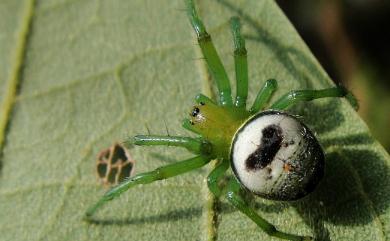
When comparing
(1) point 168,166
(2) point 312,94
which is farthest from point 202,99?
(2) point 312,94

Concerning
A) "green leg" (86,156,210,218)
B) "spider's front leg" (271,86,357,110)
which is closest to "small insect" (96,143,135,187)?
"green leg" (86,156,210,218)

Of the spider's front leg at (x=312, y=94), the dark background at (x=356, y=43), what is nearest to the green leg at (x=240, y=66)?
the spider's front leg at (x=312, y=94)

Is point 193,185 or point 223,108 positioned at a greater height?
point 223,108

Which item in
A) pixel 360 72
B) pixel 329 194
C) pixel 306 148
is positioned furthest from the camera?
pixel 360 72

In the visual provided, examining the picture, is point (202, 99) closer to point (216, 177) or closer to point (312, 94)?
point (216, 177)

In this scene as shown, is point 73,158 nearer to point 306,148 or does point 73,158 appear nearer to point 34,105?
point 34,105

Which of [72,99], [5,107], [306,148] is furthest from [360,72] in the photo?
[5,107]

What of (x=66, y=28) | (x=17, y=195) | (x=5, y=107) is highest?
(x=66, y=28)

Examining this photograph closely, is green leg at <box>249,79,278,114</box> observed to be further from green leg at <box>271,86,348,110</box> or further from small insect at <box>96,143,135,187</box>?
small insect at <box>96,143,135,187</box>
